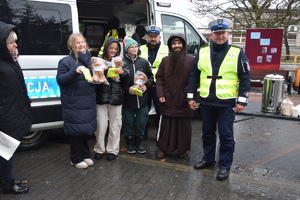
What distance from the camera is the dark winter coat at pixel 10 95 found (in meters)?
2.80

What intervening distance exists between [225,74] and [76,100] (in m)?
1.84

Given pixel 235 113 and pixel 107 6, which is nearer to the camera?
pixel 235 113

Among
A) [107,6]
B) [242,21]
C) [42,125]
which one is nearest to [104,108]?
[42,125]

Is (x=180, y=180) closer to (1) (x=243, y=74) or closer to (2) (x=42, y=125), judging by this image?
(1) (x=243, y=74)

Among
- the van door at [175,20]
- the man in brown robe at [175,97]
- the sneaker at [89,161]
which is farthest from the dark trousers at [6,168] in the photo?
the van door at [175,20]

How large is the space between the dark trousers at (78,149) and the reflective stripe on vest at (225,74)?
1.74 metres

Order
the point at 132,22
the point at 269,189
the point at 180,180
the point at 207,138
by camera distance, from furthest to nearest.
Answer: the point at 132,22 < the point at 207,138 < the point at 180,180 < the point at 269,189

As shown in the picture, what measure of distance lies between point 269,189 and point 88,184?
2154 millimetres

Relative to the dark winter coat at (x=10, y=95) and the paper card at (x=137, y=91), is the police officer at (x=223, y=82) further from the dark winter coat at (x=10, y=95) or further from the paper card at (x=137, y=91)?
the dark winter coat at (x=10, y=95)

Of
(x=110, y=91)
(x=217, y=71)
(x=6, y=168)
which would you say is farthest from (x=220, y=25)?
(x=6, y=168)

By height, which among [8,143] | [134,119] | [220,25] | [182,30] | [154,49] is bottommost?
[134,119]

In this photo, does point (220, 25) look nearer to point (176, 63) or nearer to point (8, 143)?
point (176, 63)

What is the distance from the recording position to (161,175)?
3.71m

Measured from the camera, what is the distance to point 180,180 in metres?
3.57
